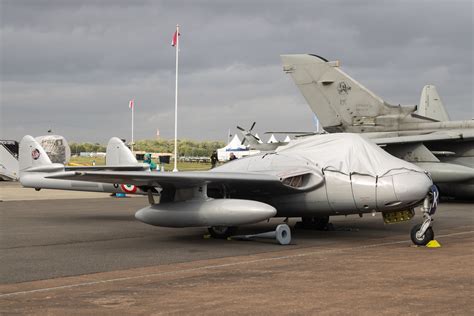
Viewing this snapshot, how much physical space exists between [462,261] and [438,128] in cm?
1704

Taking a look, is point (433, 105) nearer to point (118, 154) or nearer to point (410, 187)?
point (118, 154)

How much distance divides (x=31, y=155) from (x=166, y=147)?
482 feet

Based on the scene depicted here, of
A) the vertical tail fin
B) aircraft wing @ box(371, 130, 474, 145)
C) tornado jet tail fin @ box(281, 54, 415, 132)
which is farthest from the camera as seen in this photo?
tornado jet tail fin @ box(281, 54, 415, 132)

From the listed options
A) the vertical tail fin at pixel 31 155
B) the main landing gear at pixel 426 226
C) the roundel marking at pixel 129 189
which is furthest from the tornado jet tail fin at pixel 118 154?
the main landing gear at pixel 426 226

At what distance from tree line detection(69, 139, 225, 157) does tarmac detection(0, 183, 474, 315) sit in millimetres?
134949

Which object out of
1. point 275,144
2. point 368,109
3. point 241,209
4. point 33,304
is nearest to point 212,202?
point 241,209

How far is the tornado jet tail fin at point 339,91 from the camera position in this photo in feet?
85.1

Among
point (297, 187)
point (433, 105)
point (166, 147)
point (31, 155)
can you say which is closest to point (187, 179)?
point (297, 187)

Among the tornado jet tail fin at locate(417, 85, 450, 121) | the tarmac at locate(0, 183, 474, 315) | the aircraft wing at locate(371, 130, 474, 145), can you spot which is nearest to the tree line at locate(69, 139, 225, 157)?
the tornado jet tail fin at locate(417, 85, 450, 121)

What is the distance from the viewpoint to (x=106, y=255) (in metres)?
9.90

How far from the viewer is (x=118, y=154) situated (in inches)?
674

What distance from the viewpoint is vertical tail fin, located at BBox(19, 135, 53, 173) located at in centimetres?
1642

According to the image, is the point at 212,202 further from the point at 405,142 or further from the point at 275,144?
the point at 275,144

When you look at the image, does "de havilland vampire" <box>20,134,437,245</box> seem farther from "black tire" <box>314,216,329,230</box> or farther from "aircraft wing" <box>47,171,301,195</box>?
"black tire" <box>314,216,329,230</box>
